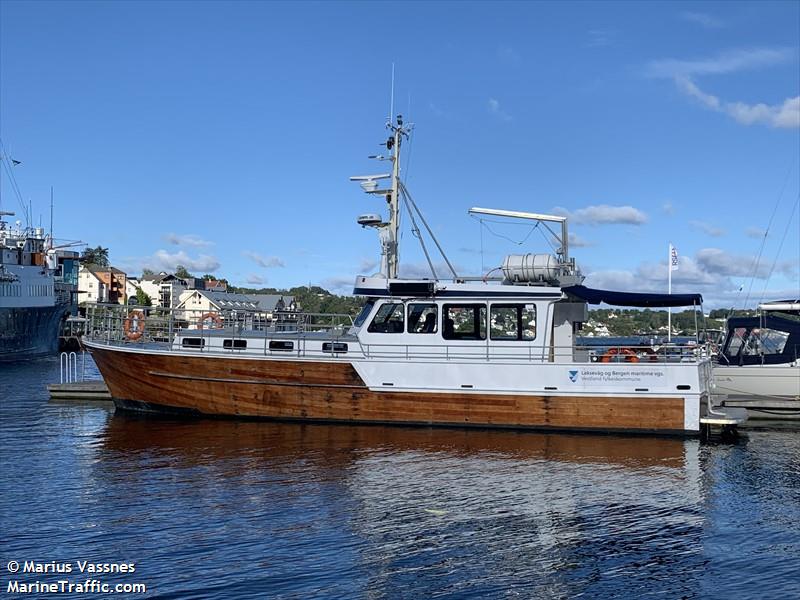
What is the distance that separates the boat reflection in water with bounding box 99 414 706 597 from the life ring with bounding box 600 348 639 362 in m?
2.10

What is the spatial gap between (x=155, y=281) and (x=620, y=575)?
10552 cm

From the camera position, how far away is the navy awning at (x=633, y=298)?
19.0m

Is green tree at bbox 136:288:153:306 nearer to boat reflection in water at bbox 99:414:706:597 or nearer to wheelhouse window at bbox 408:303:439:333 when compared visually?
boat reflection in water at bbox 99:414:706:597

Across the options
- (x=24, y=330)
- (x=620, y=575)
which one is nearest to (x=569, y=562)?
(x=620, y=575)

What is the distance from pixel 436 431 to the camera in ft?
62.8

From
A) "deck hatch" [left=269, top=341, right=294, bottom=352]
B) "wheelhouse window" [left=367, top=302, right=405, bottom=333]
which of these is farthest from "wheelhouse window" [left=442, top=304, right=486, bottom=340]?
"deck hatch" [left=269, top=341, right=294, bottom=352]

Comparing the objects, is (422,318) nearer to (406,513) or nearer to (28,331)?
(406,513)

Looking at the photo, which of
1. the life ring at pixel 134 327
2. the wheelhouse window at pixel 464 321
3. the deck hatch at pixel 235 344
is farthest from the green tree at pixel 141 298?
the wheelhouse window at pixel 464 321

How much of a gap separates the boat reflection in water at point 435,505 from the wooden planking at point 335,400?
1.72 feet

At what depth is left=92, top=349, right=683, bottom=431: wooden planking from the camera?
18703mm

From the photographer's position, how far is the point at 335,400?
19578 millimetres

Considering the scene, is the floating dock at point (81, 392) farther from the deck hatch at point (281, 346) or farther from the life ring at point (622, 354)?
the life ring at point (622, 354)

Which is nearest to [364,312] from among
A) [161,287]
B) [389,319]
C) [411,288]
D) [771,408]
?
[389,319]

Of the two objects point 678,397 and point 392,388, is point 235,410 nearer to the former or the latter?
point 392,388
